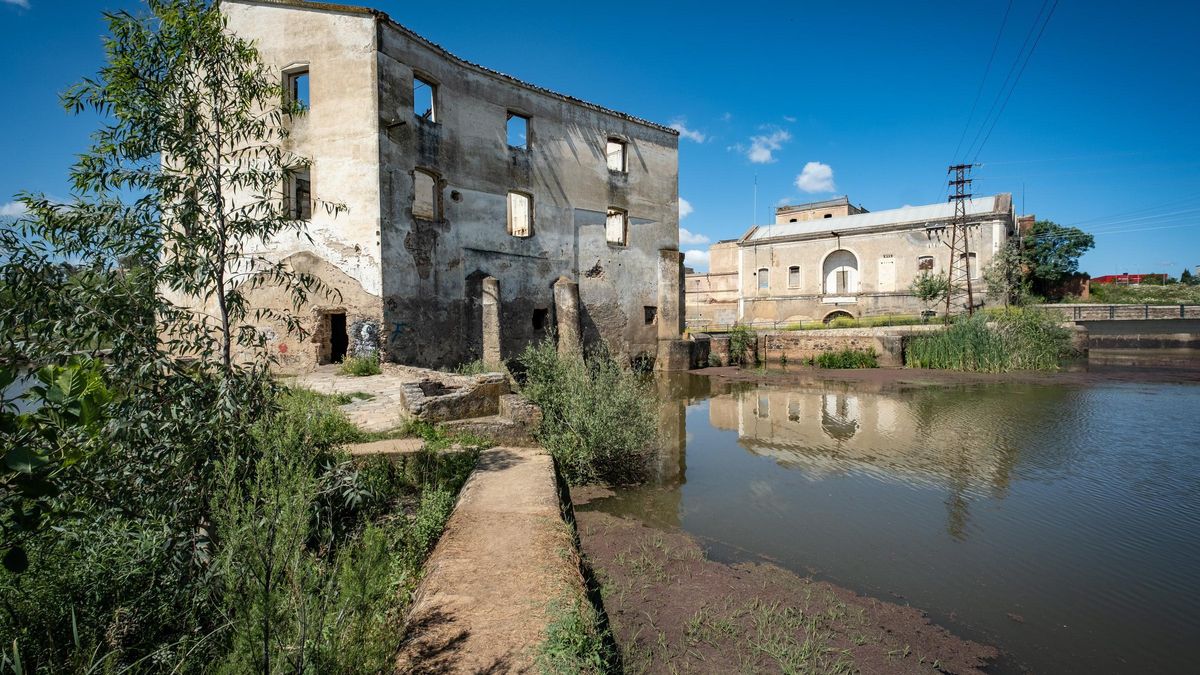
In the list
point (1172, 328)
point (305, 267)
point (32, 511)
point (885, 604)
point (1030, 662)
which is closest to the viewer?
point (32, 511)

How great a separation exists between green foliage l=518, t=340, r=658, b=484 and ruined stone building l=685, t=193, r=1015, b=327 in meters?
28.5

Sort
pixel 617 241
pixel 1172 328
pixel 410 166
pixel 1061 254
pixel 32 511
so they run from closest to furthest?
pixel 32 511
pixel 410 166
pixel 617 241
pixel 1172 328
pixel 1061 254

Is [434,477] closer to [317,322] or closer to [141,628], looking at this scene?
[141,628]

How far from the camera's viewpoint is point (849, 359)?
20219 millimetres

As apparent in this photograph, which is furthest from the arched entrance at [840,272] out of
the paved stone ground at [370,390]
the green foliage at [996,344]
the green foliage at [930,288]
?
the paved stone ground at [370,390]

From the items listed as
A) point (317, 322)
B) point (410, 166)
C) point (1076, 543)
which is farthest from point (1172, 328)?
point (317, 322)

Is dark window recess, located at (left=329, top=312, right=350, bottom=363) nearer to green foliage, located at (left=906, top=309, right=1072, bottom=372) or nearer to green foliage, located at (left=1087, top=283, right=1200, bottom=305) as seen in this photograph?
green foliage, located at (left=906, top=309, right=1072, bottom=372)

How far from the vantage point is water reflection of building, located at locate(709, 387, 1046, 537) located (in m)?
7.12

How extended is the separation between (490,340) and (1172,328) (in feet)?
105

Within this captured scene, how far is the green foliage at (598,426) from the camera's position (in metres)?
6.78

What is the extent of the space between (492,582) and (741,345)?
1980 centimetres

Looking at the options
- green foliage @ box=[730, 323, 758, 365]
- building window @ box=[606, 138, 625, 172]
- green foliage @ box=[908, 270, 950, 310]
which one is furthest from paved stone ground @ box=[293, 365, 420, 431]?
green foliage @ box=[908, 270, 950, 310]

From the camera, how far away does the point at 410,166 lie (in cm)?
1288

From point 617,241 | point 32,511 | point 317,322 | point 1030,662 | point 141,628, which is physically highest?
point 617,241
